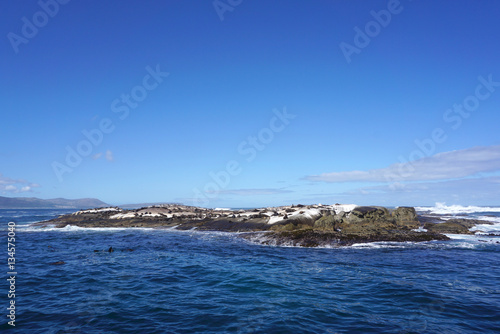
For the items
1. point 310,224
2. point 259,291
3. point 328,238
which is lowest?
point 259,291

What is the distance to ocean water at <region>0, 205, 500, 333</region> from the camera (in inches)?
460

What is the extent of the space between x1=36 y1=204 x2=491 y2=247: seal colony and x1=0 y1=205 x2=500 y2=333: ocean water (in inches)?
185

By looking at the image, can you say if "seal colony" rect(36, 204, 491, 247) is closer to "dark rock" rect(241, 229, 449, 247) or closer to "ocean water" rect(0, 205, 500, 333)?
"dark rock" rect(241, 229, 449, 247)

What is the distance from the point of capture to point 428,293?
15.2 m

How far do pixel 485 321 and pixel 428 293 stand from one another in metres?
3.35

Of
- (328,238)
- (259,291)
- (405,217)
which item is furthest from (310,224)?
(259,291)

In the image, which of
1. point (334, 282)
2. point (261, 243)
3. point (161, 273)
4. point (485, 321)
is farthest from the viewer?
point (261, 243)

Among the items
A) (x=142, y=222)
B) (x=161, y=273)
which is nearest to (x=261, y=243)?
(x=161, y=273)

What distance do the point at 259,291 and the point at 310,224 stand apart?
26427mm

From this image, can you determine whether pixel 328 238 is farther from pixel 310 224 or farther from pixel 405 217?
pixel 405 217

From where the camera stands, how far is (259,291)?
52.0ft

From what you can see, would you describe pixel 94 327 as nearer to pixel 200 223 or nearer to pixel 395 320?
pixel 395 320

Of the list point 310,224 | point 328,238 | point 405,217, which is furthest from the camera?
point 405,217

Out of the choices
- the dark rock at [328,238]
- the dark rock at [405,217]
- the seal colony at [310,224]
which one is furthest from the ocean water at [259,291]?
the dark rock at [405,217]
